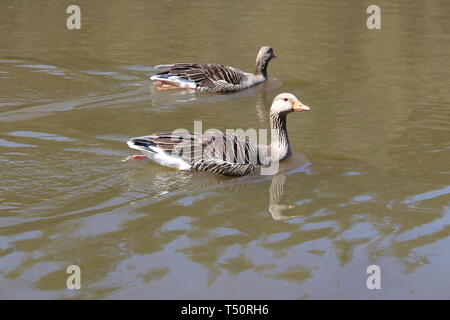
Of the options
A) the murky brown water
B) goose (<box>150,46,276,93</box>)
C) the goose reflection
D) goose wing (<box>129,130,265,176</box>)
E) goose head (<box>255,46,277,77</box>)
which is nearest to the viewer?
the murky brown water

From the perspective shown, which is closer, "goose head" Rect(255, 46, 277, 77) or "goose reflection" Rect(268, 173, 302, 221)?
"goose reflection" Rect(268, 173, 302, 221)

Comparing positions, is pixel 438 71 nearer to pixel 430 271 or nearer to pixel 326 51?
pixel 326 51

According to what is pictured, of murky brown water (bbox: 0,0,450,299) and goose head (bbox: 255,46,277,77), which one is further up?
goose head (bbox: 255,46,277,77)

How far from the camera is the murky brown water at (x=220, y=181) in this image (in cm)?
755

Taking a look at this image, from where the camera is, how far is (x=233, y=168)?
1059cm

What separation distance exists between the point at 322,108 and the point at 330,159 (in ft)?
11.5

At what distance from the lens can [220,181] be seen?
10.5 meters

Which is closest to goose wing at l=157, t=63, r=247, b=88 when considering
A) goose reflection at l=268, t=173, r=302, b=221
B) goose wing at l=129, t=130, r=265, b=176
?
goose wing at l=129, t=130, r=265, b=176

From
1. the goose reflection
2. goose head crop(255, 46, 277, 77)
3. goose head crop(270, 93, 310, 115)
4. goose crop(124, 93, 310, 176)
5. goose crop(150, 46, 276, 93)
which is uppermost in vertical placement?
goose head crop(255, 46, 277, 77)

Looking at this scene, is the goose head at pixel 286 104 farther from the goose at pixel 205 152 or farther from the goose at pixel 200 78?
the goose at pixel 200 78

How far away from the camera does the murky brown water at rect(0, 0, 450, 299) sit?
755 cm

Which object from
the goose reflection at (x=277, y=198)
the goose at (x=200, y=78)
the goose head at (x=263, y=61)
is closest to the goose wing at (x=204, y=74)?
the goose at (x=200, y=78)

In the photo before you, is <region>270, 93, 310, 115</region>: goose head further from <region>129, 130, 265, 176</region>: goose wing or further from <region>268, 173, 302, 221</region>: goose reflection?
<region>268, 173, 302, 221</region>: goose reflection

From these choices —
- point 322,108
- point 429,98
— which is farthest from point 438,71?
point 322,108
